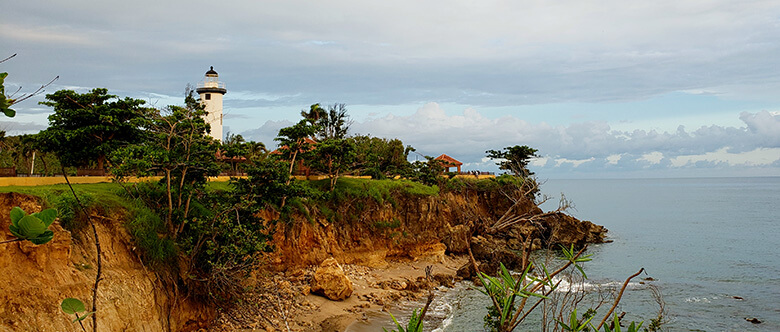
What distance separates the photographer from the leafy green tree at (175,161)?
666 inches

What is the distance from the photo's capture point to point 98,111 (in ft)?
92.7

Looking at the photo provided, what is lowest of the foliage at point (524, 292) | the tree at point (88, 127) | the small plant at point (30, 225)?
the foliage at point (524, 292)

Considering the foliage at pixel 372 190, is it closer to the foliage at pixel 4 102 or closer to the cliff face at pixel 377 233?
the cliff face at pixel 377 233

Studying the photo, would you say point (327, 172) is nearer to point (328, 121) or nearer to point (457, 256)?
point (457, 256)

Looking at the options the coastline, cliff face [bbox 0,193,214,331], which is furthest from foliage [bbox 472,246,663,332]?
the coastline

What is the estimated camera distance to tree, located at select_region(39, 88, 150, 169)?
27.9 meters

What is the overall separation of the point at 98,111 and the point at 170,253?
51.7ft

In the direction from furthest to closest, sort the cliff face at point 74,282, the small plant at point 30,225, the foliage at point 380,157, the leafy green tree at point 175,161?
the foliage at point 380,157, the leafy green tree at point 175,161, the cliff face at point 74,282, the small plant at point 30,225

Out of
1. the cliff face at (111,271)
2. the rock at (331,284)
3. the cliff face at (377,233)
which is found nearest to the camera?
the cliff face at (111,271)

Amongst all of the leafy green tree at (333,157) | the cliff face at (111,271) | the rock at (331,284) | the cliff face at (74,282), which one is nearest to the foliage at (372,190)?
the leafy green tree at (333,157)

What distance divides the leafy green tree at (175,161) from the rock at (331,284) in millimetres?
6898

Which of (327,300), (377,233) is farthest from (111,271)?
(377,233)

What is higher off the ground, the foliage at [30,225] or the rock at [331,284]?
the foliage at [30,225]

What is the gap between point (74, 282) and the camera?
12781 mm
